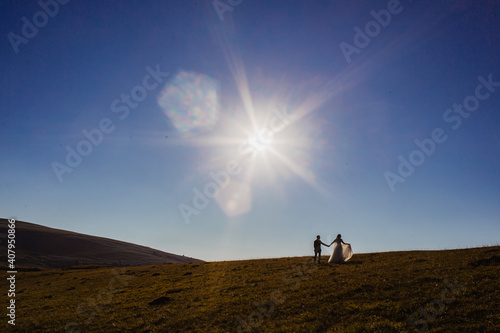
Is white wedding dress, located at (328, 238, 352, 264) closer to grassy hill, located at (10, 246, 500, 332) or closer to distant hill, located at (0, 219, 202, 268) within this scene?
grassy hill, located at (10, 246, 500, 332)

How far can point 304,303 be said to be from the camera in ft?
60.5

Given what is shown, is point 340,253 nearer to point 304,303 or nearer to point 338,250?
point 338,250

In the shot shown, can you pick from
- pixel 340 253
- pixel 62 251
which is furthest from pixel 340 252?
pixel 62 251

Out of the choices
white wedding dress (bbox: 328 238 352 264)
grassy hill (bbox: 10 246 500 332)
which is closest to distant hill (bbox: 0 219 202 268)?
grassy hill (bbox: 10 246 500 332)

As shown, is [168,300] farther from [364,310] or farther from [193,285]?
[364,310]

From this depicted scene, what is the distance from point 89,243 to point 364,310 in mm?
184913

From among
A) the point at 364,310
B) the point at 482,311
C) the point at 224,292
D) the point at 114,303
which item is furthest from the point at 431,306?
the point at 114,303

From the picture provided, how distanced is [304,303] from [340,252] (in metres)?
15.8

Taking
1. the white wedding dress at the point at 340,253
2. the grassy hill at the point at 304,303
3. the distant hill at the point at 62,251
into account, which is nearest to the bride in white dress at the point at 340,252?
the white wedding dress at the point at 340,253

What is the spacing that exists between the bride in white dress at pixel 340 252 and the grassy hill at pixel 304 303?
3014mm

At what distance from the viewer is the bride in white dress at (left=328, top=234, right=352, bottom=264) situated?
32.0 m

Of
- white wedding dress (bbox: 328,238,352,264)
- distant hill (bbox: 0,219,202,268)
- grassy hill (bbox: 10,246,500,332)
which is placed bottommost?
grassy hill (bbox: 10,246,500,332)

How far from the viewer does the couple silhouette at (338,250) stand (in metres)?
32.0

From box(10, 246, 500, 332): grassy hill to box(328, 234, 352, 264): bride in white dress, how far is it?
119 inches
